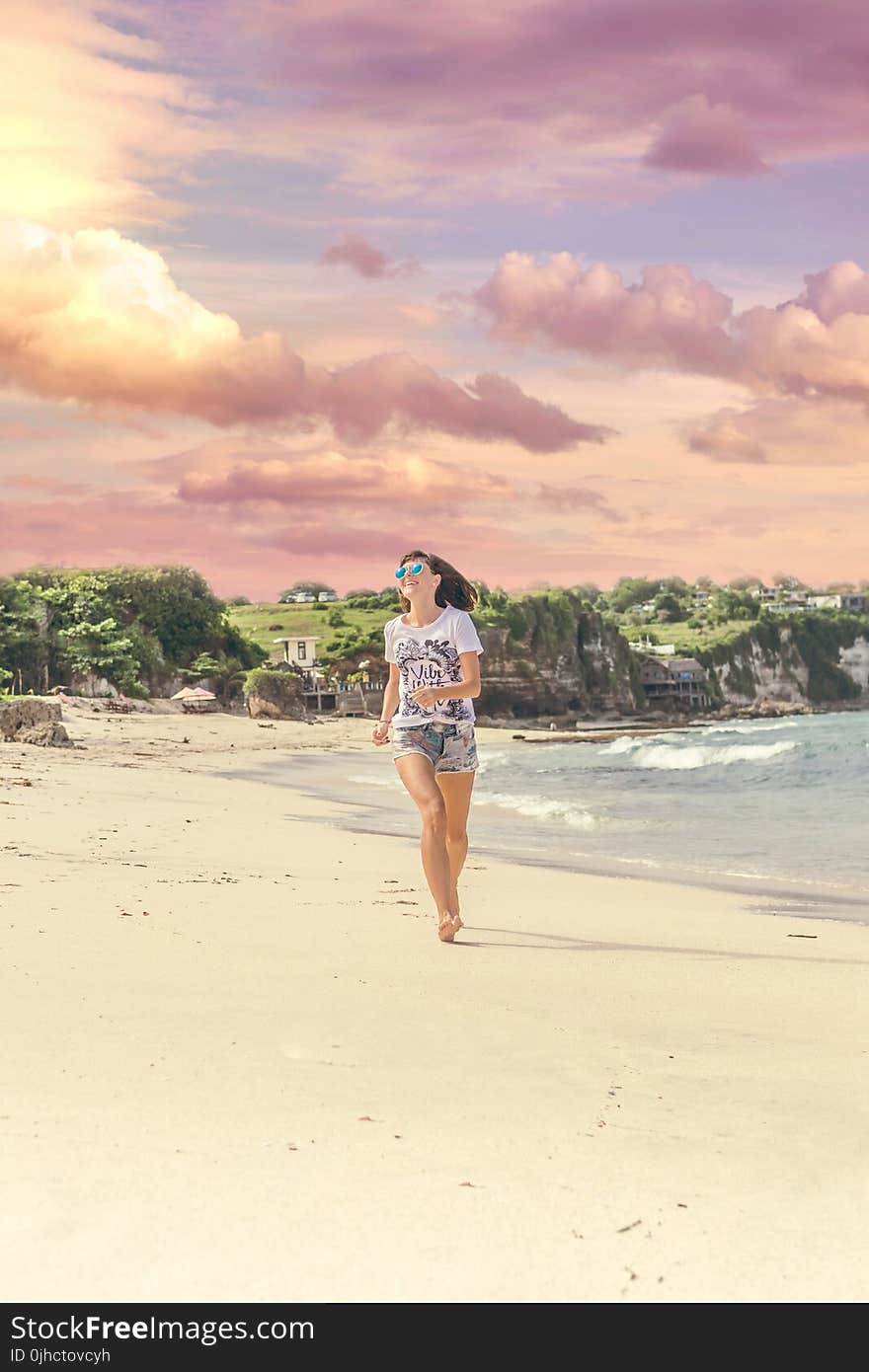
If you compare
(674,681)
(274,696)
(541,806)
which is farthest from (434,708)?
(674,681)

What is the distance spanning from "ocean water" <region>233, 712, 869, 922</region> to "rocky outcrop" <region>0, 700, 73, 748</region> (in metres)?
5.61

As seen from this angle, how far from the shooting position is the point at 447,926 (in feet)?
21.4

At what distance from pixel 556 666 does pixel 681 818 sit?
332ft

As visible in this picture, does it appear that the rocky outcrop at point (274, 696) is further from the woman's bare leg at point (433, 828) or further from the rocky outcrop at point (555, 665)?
the woman's bare leg at point (433, 828)

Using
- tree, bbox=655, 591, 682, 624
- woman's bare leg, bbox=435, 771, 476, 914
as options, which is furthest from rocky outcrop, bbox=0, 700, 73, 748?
tree, bbox=655, 591, 682, 624

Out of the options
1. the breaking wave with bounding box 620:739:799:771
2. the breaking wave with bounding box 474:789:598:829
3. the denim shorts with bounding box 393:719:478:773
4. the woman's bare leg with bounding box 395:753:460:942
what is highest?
the denim shorts with bounding box 393:719:478:773

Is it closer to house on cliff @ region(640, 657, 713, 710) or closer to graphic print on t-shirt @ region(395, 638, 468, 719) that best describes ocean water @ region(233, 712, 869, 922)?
graphic print on t-shirt @ region(395, 638, 468, 719)

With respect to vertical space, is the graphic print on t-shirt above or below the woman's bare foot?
above

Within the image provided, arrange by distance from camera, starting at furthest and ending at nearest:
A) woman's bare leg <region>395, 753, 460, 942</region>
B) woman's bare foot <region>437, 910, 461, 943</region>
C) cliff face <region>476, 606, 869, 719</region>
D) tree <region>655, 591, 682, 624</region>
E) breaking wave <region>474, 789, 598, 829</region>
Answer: tree <region>655, 591, 682, 624</region>, cliff face <region>476, 606, 869, 719</region>, breaking wave <region>474, 789, 598, 829</region>, woman's bare leg <region>395, 753, 460, 942</region>, woman's bare foot <region>437, 910, 461, 943</region>

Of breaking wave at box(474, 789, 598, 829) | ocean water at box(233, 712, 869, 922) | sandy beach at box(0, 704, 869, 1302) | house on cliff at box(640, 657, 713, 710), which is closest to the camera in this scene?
sandy beach at box(0, 704, 869, 1302)

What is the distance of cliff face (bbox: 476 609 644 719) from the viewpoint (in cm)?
11462
